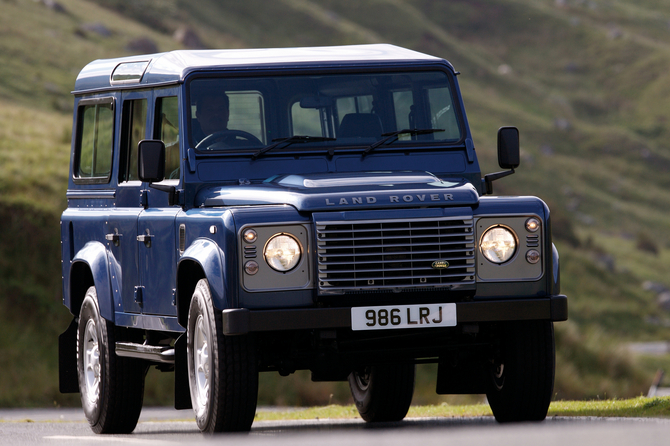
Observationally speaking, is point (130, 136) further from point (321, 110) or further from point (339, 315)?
point (339, 315)

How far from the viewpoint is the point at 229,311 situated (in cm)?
810

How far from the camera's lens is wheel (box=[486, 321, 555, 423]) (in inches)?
357

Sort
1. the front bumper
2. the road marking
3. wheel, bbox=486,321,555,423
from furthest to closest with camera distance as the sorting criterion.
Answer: the road marking → wheel, bbox=486,321,555,423 → the front bumper

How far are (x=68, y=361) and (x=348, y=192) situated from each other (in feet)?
14.3

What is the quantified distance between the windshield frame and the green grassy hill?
30.4ft

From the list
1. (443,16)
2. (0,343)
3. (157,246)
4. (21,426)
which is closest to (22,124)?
(0,343)

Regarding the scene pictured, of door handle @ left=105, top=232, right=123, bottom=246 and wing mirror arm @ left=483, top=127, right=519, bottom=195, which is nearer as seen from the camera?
wing mirror arm @ left=483, top=127, right=519, bottom=195

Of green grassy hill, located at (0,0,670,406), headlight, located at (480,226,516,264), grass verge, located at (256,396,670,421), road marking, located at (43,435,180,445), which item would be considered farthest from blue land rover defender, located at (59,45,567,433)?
green grassy hill, located at (0,0,670,406)

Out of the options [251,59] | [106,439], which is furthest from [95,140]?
[106,439]

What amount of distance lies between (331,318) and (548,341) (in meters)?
1.72

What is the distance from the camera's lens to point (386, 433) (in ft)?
29.2

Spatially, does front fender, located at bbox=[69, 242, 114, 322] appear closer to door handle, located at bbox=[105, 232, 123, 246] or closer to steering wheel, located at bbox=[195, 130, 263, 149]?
door handle, located at bbox=[105, 232, 123, 246]

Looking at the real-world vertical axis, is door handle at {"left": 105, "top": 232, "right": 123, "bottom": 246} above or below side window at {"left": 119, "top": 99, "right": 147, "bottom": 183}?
below

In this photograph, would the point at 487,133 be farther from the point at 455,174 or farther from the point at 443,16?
the point at 455,174
